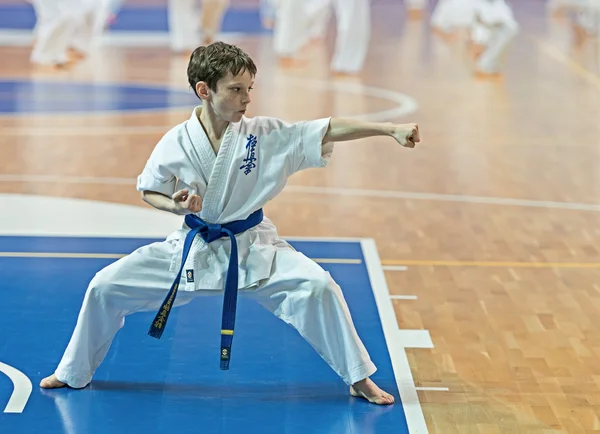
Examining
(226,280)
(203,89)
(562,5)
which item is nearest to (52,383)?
(226,280)

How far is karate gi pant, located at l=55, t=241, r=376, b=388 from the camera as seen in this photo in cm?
421

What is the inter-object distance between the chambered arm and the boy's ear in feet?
1.52

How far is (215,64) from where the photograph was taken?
416cm

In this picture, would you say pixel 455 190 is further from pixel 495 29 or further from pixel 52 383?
pixel 495 29

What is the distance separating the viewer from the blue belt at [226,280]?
427 centimetres

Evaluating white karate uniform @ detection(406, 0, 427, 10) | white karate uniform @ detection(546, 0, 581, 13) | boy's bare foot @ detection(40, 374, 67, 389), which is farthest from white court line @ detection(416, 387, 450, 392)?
white karate uniform @ detection(546, 0, 581, 13)

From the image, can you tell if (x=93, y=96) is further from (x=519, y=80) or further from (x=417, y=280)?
(x=417, y=280)

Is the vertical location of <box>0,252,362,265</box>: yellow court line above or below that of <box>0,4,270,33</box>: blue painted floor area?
above

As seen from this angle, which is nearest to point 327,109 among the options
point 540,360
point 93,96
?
point 93,96

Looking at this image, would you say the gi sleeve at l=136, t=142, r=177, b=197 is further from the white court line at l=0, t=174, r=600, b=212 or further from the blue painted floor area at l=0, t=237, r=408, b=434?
the white court line at l=0, t=174, r=600, b=212

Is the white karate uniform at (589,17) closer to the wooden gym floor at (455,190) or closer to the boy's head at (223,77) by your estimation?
the wooden gym floor at (455,190)

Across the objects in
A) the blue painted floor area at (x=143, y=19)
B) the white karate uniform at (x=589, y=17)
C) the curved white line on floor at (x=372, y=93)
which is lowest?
the blue painted floor area at (x=143, y=19)

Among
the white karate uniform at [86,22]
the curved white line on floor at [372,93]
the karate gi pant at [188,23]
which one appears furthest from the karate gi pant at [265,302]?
the karate gi pant at [188,23]

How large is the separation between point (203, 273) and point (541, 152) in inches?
225
